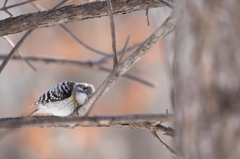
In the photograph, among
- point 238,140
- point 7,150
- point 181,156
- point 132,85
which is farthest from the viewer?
point 132,85

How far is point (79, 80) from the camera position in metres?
7.82

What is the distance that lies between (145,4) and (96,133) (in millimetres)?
6919

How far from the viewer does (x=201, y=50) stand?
722 mm

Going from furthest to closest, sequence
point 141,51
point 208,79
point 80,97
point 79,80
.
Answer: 1. point 79,80
2. point 80,97
3. point 141,51
4. point 208,79

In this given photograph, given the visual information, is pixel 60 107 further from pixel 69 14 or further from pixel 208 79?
pixel 208 79

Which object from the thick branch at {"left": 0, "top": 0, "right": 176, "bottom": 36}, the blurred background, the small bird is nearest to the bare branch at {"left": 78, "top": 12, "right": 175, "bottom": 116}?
the thick branch at {"left": 0, "top": 0, "right": 176, "bottom": 36}

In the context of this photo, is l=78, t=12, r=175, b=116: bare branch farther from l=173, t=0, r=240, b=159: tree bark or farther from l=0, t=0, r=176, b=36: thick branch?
l=173, t=0, r=240, b=159: tree bark

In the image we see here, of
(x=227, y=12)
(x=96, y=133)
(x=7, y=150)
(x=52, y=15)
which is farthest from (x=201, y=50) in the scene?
(x=96, y=133)

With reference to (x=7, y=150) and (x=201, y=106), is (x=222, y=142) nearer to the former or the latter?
(x=201, y=106)

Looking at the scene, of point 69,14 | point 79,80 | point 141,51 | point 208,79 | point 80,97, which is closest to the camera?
point 208,79

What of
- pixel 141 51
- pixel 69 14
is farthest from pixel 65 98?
pixel 141 51

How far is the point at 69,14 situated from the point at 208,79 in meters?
1.04

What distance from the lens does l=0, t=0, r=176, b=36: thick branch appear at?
1562 mm

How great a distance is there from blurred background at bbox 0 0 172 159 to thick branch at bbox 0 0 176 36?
5.33 metres
